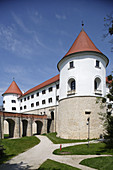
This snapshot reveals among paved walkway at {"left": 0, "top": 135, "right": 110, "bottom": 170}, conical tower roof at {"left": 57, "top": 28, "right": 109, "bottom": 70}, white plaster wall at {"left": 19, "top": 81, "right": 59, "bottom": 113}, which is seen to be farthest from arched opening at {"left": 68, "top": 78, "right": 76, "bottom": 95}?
paved walkway at {"left": 0, "top": 135, "right": 110, "bottom": 170}

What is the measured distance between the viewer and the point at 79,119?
2111 cm

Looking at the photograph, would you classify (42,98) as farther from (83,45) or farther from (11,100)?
(83,45)

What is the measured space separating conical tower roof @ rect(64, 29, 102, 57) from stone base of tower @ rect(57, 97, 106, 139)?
318 inches

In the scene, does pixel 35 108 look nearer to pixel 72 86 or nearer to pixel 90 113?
pixel 72 86

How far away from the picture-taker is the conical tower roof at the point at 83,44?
75.7 feet

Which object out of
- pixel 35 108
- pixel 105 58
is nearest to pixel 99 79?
pixel 105 58

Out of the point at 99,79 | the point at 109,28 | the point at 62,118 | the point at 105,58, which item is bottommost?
the point at 62,118

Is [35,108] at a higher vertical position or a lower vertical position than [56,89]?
lower

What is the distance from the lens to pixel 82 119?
2103 centimetres

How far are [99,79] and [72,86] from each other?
4.68 meters

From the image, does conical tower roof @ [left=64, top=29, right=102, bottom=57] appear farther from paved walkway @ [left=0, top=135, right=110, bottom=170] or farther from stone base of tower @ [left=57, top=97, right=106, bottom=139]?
paved walkway @ [left=0, top=135, right=110, bottom=170]

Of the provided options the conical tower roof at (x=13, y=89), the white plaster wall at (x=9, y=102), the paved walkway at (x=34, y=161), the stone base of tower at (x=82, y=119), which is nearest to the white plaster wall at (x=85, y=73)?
the stone base of tower at (x=82, y=119)

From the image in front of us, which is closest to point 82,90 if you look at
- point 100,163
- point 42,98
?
point 100,163

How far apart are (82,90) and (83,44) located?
8.01 metres
